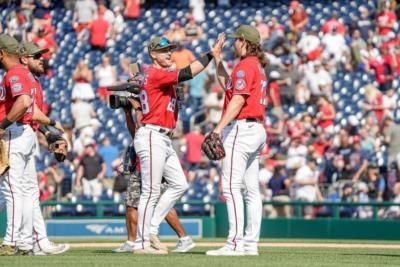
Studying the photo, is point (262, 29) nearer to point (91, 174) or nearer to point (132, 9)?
point (132, 9)

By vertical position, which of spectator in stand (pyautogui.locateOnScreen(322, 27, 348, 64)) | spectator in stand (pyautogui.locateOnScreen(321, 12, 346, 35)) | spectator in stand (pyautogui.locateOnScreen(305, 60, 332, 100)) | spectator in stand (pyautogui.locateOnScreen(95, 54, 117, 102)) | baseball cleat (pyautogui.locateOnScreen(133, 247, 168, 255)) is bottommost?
baseball cleat (pyautogui.locateOnScreen(133, 247, 168, 255))

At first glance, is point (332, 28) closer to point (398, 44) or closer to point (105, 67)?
point (398, 44)

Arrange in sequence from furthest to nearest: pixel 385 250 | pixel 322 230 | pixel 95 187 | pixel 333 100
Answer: pixel 333 100
pixel 95 187
pixel 322 230
pixel 385 250

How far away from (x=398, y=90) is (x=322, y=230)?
4.94 meters

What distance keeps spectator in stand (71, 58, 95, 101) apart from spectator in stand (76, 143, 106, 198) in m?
2.89

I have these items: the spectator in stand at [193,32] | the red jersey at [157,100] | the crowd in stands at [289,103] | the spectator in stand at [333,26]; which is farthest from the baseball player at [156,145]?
the spectator in stand at [193,32]

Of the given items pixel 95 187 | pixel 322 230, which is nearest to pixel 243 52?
pixel 322 230

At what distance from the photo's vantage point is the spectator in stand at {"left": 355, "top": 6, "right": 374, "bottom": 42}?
24969 millimetres

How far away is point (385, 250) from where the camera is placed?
584 inches

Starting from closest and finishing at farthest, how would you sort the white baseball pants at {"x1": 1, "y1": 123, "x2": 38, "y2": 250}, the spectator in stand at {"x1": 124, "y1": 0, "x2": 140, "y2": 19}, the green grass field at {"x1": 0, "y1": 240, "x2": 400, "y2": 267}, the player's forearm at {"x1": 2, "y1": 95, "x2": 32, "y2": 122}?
1. the green grass field at {"x1": 0, "y1": 240, "x2": 400, "y2": 267}
2. the player's forearm at {"x1": 2, "y1": 95, "x2": 32, "y2": 122}
3. the white baseball pants at {"x1": 1, "y1": 123, "x2": 38, "y2": 250}
4. the spectator in stand at {"x1": 124, "y1": 0, "x2": 140, "y2": 19}

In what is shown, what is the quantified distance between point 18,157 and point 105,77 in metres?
13.3

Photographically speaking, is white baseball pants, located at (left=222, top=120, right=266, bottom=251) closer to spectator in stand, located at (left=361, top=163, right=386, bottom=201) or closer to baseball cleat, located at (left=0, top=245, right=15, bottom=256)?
baseball cleat, located at (left=0, top=245, right=15, bottom=256)

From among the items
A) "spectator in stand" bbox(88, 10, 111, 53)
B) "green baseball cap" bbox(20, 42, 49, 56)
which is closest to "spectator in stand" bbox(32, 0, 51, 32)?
"spectator in stand" bbox(88, 10, 111, 53)

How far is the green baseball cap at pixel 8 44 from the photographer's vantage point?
12.1m
